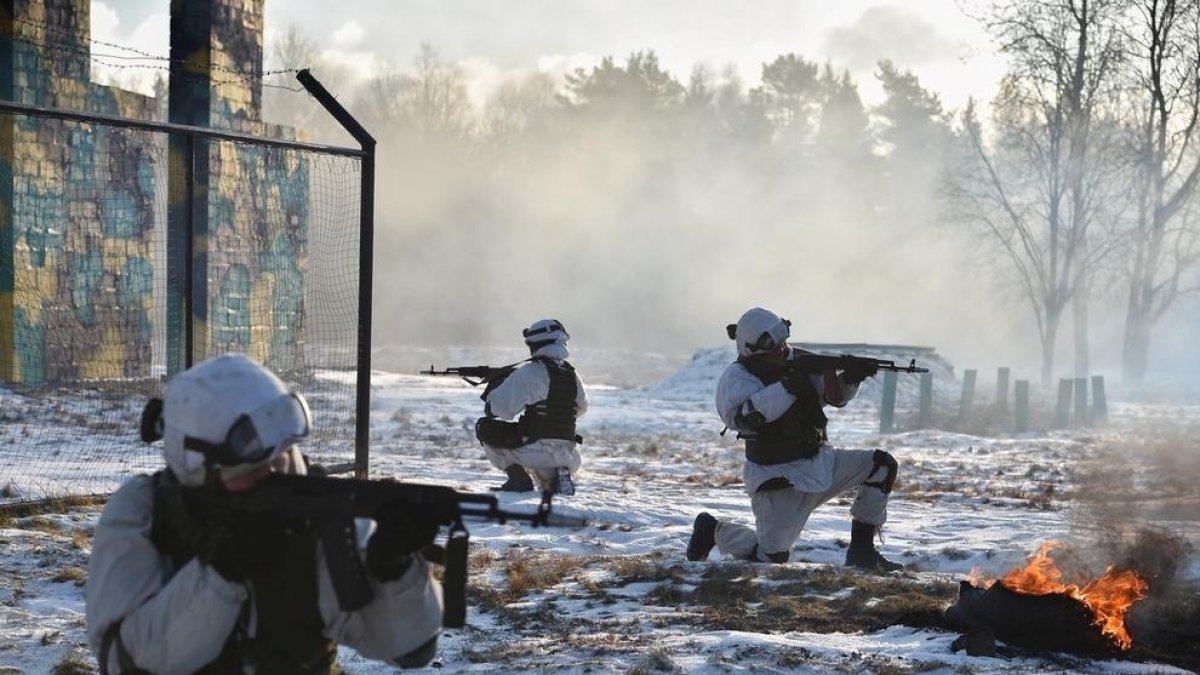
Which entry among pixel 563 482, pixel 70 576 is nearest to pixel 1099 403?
pixel 563 482

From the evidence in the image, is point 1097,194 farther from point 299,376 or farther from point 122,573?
point 122,573

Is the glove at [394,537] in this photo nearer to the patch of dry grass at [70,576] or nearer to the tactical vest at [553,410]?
the patch of dry grass at [70,576]

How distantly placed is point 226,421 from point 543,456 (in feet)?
27.9

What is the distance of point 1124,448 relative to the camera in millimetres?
18797

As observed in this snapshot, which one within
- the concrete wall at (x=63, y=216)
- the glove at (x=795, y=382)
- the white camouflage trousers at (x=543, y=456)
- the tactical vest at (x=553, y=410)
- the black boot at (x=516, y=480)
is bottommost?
the black boot at (x=516, y=480)

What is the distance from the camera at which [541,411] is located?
1172 centimetres

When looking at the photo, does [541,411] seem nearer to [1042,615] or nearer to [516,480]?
[516,480]

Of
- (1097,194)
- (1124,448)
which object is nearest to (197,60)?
(1124,448)

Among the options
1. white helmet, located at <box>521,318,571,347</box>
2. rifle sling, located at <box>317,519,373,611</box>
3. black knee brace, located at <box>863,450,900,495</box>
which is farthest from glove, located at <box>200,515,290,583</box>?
white helmet, located at <box>521,318,571,347</box>

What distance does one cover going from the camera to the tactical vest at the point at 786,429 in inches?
347

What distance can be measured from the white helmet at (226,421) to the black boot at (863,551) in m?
6.10

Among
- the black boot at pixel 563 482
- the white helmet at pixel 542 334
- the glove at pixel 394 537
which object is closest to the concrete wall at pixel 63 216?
the white helmet at pixel 542 334

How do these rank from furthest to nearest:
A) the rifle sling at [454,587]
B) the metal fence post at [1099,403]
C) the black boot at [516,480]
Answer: the metal fence post at [1099,403] < the black boot at [516,480] < the rifle sling at [454,587]

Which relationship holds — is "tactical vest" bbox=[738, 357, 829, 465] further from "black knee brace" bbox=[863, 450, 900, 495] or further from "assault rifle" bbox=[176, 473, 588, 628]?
"assault rifle" bbox=[176, 473, 588, 628]
